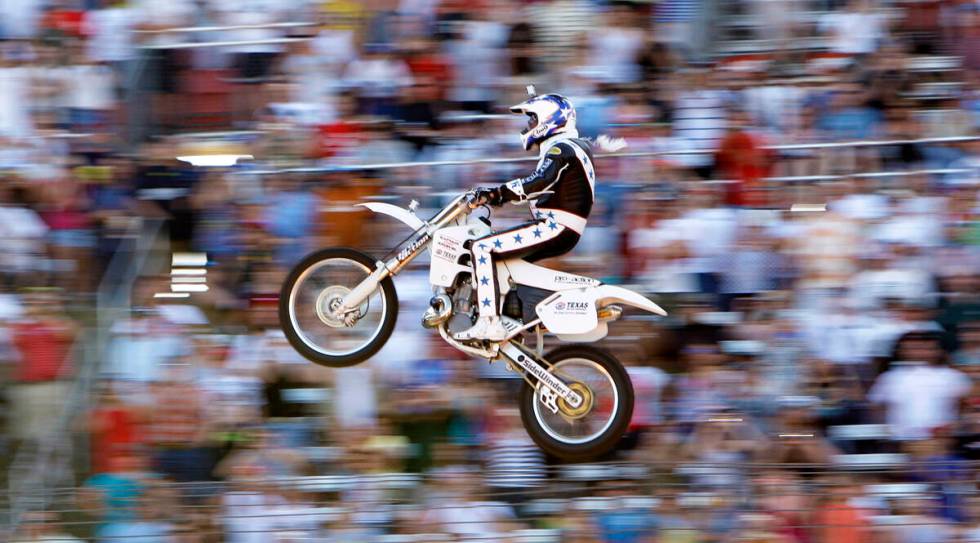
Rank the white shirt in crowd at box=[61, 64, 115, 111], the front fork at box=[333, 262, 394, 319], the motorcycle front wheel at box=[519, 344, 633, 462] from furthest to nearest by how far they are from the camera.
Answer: the white shirt in crowd at box=[61, 64, 115, 111]
the front fork at box=[333, 262, 394, 319]
the motorcycle front wheel at box=[519, 344, 633, 462]

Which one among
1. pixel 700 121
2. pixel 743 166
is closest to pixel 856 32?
pixel 700 121

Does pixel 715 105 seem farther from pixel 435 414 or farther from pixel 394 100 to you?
pixel 435 414

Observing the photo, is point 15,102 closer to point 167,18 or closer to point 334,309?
point 167,18

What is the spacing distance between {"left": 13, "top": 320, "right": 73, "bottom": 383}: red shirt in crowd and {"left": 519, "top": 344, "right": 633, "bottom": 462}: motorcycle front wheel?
337 centimetres

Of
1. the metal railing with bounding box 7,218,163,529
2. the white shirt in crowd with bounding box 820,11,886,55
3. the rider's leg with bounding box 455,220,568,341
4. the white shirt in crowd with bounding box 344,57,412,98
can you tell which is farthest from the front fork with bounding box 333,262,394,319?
the white shirt in crowd with bounding box 820,11,886,55

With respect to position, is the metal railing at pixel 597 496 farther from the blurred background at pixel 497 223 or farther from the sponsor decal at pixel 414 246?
the sponsor decal at pixel 414 246

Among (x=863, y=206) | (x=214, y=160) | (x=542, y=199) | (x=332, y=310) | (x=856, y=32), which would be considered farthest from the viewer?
(x=856, y=32)

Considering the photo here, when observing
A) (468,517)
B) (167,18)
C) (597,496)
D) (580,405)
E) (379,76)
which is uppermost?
(167,18)

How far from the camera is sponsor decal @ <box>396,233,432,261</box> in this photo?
33.0 feet

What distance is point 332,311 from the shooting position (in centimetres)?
1026

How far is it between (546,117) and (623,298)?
49.1 inches

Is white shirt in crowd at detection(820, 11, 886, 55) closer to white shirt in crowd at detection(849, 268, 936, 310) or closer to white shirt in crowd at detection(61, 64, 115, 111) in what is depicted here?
white shirt in crowd at detection(849, 268, 936, 310)

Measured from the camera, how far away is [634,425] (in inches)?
418

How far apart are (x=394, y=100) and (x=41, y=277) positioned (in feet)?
9.81
